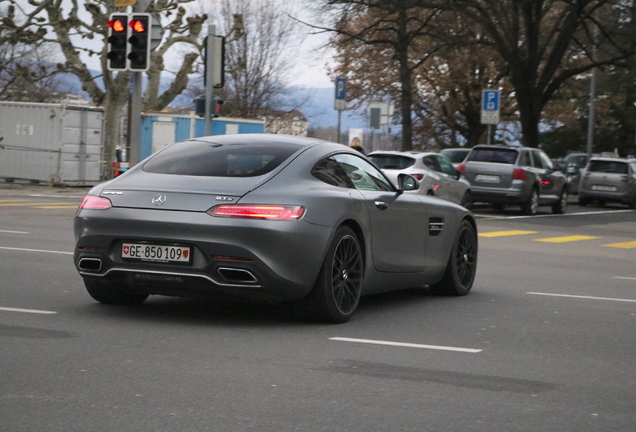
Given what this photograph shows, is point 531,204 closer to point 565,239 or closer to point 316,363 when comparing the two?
point 565,239

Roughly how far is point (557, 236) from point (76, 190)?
51.8ft

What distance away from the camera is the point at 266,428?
16.0 ft


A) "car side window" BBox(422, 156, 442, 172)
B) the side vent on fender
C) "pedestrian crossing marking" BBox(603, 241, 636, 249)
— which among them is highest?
"car side window" BBox(422, 156, 442, 172)

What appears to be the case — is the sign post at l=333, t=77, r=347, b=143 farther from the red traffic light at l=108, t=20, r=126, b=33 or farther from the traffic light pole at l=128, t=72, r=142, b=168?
the red traffic light at l=108, t=20, r=126, b=33

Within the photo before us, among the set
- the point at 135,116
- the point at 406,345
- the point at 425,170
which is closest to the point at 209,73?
the point at 135,116

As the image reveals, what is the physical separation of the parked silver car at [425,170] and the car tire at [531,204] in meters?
3.62

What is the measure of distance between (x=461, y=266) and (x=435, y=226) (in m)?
0.78

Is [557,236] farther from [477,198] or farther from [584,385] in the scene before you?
[584,385]

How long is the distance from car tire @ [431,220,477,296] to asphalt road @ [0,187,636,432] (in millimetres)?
143

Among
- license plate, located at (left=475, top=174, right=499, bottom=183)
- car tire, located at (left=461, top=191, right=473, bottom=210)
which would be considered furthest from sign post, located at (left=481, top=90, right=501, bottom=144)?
car tire, located at (left=461, top=191, right=473, bottom=210)

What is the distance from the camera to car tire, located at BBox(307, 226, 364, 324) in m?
7.95

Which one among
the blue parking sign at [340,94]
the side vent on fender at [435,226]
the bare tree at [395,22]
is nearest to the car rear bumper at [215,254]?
the side vent on fender at [435,226]

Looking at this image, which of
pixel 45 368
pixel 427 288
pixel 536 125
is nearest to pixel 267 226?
pixel 45 368

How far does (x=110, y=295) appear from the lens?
8.59 m
